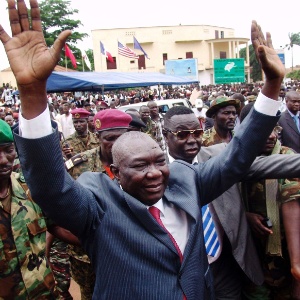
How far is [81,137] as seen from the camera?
5.49m

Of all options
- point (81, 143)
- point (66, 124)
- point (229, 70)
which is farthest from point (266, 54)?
point (229, 70)

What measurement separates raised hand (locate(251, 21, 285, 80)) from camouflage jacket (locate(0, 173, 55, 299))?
141 centimetres

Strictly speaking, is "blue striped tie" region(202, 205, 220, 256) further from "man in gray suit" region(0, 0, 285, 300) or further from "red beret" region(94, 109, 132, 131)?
"red beret" region(94, 109, 132, 131)

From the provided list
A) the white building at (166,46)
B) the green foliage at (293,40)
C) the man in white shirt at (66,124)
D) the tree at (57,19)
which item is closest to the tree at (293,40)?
the green foliage at (293,40)

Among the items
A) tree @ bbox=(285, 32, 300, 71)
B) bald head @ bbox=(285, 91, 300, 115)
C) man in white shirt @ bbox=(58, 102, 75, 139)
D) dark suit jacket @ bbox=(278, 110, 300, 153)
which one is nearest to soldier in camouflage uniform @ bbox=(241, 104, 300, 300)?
dark suit jacket @ bbox=(278, 110, 300, 153)

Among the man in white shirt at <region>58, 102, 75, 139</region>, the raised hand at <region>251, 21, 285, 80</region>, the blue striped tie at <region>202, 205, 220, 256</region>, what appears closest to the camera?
the raised hand at <region>251, 21, 285, 80</region>

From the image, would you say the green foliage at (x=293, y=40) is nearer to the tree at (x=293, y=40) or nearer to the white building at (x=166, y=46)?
the tree at (x=293, y=40)

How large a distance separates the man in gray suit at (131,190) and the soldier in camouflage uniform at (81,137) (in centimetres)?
349

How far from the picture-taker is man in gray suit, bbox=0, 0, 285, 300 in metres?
1.34

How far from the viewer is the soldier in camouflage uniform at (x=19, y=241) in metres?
2.06

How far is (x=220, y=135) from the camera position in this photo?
3914mm

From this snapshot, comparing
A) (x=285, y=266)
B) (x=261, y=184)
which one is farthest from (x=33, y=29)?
(x=285, y=266)

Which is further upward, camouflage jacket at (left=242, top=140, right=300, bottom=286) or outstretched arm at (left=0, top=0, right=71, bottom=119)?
outstretched arm at (left=0, top=0, right=71, bottom=119)

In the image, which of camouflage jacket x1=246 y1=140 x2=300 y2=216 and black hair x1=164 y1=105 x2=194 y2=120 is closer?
camouflage jacket x1=246 y1=140 x2=300 y2=216
